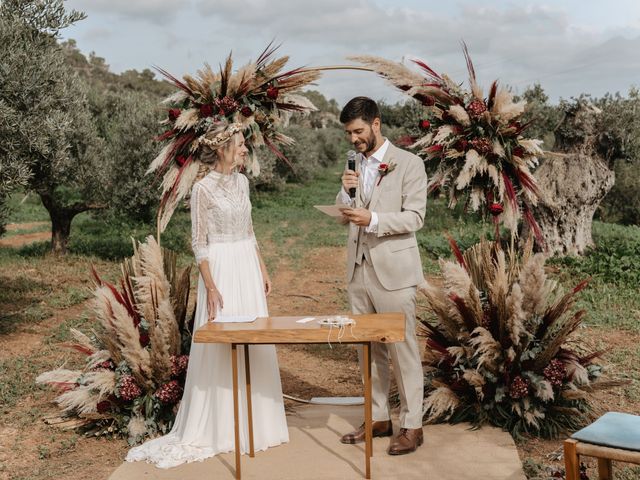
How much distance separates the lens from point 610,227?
51.0ft

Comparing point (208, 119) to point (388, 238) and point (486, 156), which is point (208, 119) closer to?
point (388, 238)

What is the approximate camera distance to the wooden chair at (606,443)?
3.38 meters


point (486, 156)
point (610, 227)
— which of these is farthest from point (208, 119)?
point (610, 227)

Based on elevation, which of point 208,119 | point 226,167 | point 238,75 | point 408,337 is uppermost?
point 238,75

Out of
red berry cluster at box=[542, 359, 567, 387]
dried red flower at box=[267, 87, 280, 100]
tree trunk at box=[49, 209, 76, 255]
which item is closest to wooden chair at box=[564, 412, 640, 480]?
red berry cluster at box=[542, 359, 567, 387]

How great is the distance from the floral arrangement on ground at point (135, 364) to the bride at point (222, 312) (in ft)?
1.01

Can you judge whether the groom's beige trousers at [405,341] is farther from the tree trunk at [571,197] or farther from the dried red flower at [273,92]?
the tree trunk at [571,197]

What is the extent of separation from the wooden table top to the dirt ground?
141cm

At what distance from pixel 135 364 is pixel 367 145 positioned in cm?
247

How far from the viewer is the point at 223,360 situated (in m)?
5.38

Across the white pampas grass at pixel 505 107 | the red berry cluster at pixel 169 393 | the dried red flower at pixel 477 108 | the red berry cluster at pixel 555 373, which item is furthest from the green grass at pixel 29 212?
the red berry cluster at pixel 555 373

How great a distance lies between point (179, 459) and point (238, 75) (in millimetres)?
3076

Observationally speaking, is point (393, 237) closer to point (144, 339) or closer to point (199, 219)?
point (199, 219)

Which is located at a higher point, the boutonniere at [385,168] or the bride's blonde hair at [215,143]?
the bride's blonde hair at [215,143]
